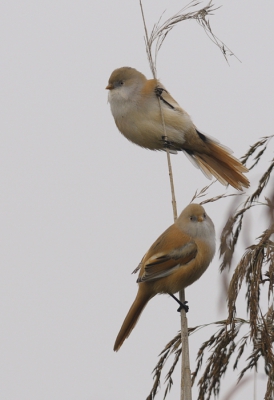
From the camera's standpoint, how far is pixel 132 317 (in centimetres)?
320

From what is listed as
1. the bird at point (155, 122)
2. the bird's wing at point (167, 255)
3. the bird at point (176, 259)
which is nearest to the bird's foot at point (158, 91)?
the bird at point (155, 122)

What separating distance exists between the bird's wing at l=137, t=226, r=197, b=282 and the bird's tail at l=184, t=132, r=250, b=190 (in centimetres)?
107

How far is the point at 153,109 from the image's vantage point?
425cm

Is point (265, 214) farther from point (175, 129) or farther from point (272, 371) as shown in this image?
point (175, 129)

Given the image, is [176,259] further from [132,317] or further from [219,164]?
[219,164]

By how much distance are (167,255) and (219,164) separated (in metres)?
1.48

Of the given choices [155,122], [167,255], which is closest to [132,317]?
[167,255]

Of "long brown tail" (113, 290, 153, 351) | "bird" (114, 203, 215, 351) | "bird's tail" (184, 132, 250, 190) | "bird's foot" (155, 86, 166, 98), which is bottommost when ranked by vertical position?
"long brown tail" (113, 290, 153, 351)

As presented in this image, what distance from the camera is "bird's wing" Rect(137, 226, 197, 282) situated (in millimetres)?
3311

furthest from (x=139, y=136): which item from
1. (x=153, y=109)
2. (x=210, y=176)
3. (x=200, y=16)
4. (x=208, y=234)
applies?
(x=200, y=16)

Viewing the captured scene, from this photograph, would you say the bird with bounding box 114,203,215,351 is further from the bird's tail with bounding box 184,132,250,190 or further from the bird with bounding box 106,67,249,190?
the bird's tail with bounding box 184,132,250,190

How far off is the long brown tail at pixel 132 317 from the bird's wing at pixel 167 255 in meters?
0.11

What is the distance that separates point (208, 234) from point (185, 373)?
4.55 ft

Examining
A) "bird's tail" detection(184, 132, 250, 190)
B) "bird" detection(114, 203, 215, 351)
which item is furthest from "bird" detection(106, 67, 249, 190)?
"bird" detection(114, 203, 215, 351)
